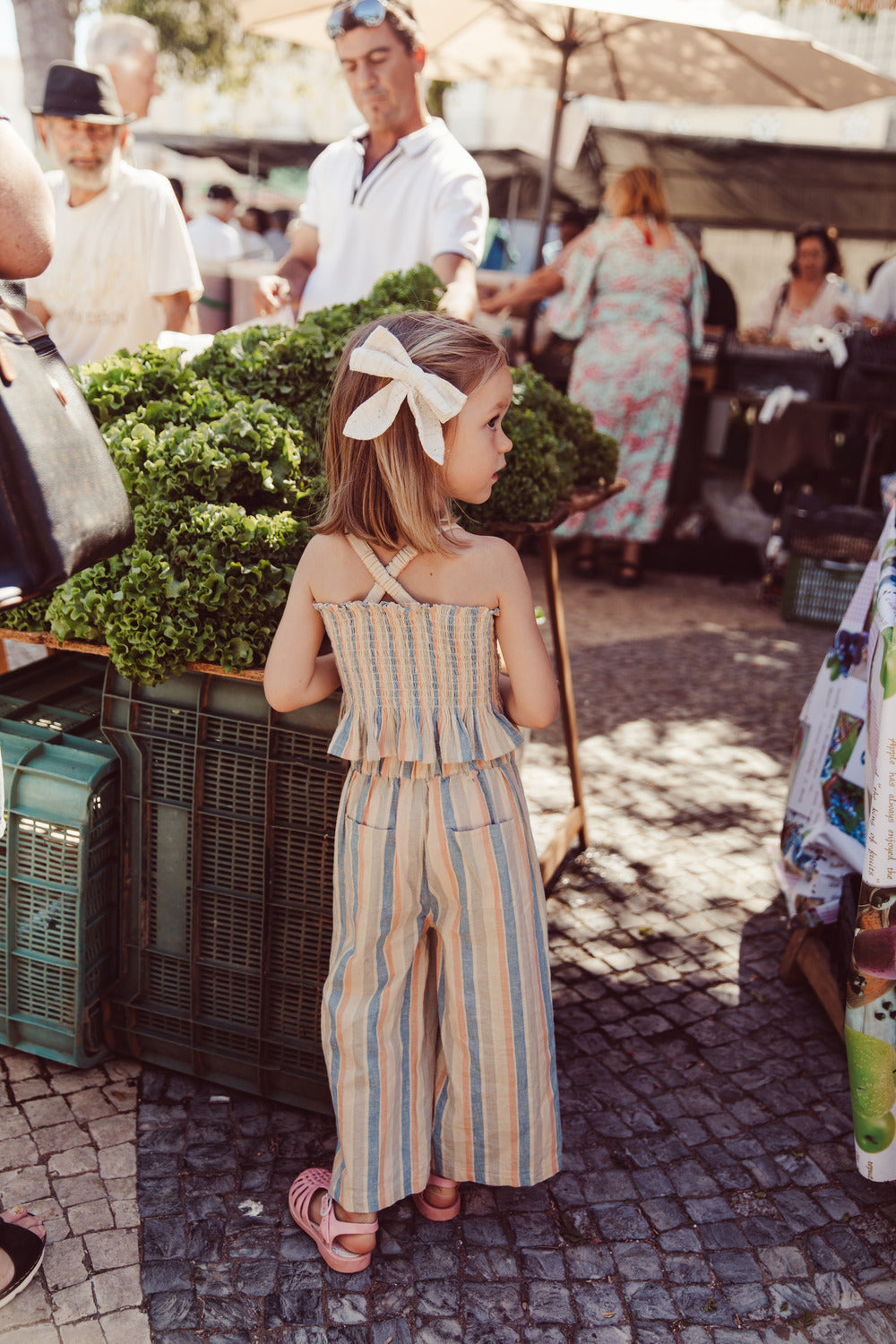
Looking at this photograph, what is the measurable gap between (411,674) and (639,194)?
5.85m

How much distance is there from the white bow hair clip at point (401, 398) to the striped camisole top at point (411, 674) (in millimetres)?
241

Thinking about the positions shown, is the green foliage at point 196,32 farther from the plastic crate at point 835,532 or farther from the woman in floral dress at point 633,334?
the plastic crate at point 835,532

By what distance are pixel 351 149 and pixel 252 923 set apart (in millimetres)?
2713

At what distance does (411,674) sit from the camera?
204 cm

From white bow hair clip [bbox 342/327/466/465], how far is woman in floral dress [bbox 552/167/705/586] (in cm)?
545

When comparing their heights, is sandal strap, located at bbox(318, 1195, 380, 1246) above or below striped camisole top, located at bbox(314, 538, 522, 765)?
below

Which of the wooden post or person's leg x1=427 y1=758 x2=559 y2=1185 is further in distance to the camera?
the wooden post

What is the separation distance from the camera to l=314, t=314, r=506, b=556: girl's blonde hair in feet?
6.22

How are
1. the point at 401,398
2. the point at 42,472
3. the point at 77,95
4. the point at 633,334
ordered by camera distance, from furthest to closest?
1. the point at 633,334
2. the point at 77,95
3. the point at 401,398
4. the point at 42,472

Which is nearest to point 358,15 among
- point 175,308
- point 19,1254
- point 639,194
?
point 175,308

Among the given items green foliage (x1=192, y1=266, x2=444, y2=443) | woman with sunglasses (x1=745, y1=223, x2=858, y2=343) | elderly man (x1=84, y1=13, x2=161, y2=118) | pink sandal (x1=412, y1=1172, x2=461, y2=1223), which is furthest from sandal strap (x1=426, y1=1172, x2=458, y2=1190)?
woman with sunglasses (x1=745, y1=223, x2=858, y2=343)

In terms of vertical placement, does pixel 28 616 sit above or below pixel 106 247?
below

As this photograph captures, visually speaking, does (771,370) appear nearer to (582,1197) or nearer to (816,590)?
(816,590)

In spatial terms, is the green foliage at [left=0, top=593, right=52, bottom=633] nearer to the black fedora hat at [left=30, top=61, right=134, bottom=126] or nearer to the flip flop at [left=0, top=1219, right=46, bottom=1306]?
the flip flop at [left=0, top=1219, right=46, bottom=1306]
